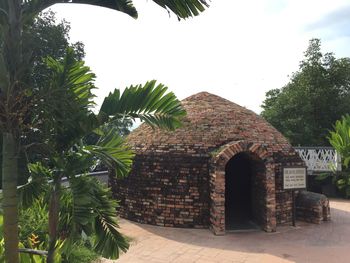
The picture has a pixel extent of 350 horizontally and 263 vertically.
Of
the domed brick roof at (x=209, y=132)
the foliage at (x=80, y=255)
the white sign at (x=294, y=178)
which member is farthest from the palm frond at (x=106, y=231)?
the white sign at (x=294, y=178)

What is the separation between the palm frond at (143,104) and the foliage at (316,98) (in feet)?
60.0

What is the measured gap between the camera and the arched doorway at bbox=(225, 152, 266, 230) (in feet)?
32.5

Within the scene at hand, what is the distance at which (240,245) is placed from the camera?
8109 mm

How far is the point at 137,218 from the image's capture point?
400 inches

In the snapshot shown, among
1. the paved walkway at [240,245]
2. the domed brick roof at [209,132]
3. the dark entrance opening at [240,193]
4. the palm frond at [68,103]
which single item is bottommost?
the paved walkway at [240,245]

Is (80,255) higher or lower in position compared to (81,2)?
lower

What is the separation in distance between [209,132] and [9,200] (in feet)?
25.1

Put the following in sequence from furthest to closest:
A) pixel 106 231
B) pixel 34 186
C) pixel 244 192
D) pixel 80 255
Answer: pixel 244 192 < pixel 80 255 < pixel 34 186 < pixel 106 231

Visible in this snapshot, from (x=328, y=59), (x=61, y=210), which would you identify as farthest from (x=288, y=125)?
(x=61, y=210)

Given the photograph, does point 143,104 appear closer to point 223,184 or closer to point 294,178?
point 223,184

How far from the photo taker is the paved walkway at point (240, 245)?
7.23 m

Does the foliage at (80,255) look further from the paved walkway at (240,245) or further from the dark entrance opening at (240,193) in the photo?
the dark entrance opening at (240,193)

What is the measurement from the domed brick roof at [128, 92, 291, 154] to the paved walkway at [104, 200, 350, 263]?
228 centimetres

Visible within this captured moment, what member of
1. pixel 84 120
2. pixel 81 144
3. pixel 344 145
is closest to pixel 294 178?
pixel 344 145
